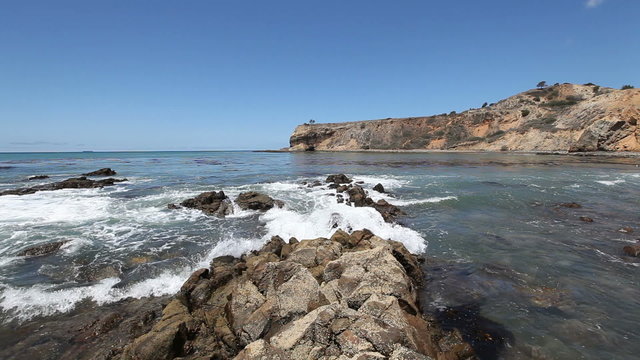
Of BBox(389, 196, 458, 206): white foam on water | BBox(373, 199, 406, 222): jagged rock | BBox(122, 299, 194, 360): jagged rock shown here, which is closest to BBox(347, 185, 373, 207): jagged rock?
BBox(373, 199, 406, 222): jagged rock

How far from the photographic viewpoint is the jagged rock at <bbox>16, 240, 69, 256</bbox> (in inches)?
427

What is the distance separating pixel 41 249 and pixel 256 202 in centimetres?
926

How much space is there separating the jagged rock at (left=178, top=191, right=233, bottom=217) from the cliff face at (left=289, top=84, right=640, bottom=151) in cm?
6606

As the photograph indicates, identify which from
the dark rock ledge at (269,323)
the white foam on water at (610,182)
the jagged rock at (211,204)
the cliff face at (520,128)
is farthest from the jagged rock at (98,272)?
the cliff face at (520,128)

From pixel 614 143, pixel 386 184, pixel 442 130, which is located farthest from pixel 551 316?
pixel 442 130

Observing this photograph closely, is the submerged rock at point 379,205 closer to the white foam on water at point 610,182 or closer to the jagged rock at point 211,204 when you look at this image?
the jagged rock at point 211,204

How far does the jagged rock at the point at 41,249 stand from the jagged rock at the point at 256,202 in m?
8.19

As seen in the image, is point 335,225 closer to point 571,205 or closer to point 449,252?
point 449,252

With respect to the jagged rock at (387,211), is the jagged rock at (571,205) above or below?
above

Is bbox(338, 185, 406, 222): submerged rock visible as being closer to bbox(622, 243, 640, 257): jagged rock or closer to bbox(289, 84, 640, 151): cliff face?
bbox(622, 243, 640, 257): jagged rock

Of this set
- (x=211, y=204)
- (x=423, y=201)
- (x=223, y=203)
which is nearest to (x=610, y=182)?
(x=423, y=201)

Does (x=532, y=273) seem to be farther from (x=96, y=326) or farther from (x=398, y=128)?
(x=398, y=128)

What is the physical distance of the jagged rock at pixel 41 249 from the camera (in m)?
10.8

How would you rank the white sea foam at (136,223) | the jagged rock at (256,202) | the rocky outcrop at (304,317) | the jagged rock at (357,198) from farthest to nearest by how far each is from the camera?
the jagged rock at (256,202)
the jagged rock at (357,198)
the white sea foam at (136,223)
the rocky outcrop at (304,317)
